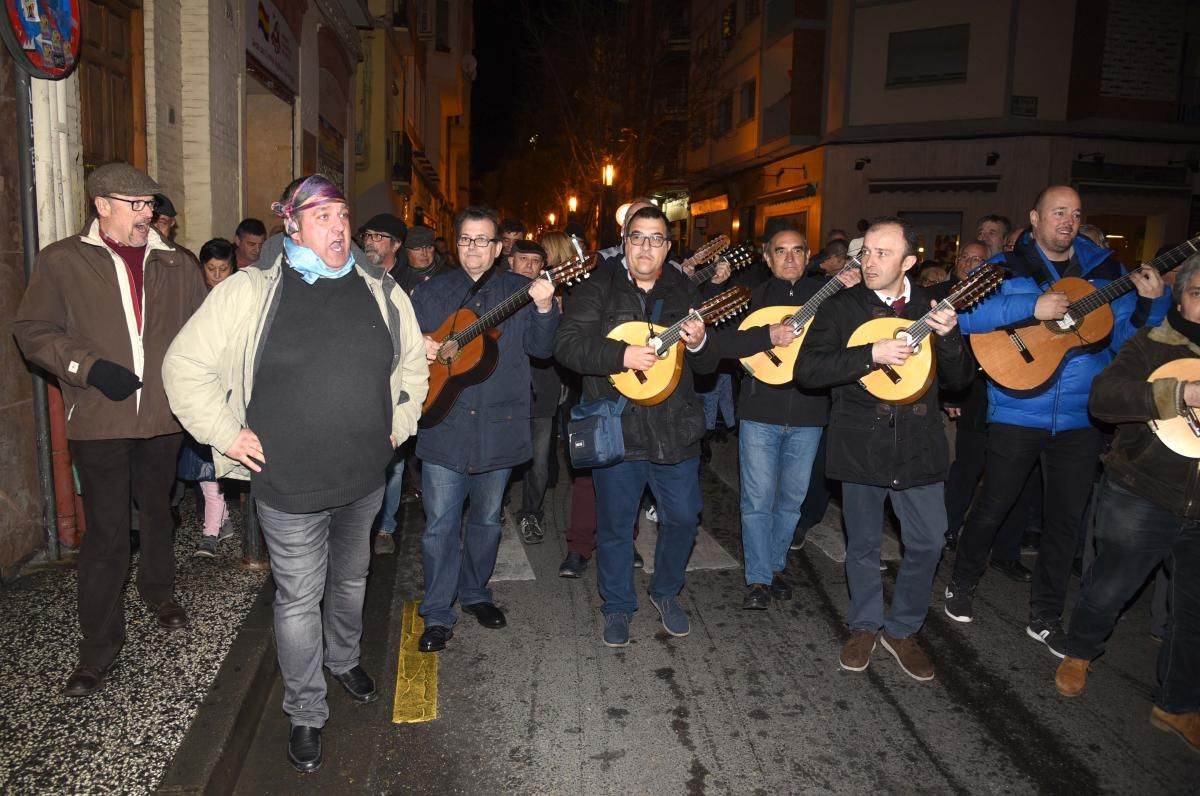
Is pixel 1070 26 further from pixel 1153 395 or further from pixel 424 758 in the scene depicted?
pixel 424 758

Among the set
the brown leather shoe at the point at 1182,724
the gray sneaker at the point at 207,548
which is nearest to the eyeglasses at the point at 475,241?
the gray sneaker at the point at 207,548

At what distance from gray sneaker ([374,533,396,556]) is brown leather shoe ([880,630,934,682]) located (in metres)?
3.61

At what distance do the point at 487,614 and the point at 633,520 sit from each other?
1061 mm

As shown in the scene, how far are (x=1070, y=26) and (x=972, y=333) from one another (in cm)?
2145

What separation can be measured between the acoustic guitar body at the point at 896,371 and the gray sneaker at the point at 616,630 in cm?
190

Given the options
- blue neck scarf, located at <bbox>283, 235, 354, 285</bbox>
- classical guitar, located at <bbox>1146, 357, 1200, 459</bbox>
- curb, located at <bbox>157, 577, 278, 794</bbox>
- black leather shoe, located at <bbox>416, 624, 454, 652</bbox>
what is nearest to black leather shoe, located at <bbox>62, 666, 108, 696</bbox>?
curb, located at <bbox>157, 577, 278, 794</bbox>

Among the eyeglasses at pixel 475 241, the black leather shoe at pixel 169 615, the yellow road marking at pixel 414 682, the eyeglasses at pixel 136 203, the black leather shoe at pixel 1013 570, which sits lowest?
the yellow road marking at pixel 414 682

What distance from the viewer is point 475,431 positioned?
461 centimetres

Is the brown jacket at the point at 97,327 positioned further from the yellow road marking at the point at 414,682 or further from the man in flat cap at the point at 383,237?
the man in flat cap at the point at 383,237

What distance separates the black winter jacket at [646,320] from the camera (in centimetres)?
450

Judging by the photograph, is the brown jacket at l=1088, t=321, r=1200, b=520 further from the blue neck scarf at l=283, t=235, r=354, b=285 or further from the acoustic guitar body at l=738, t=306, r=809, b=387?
the blue neck scarf at l=283, t=235, r=354, b=285

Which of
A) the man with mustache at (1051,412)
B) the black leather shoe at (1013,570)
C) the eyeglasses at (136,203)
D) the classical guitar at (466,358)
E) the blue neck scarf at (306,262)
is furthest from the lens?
the black leather shoe at (1013,570)

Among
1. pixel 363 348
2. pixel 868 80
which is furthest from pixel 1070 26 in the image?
pixel 363 348

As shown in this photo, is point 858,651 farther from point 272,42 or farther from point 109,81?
point 272,42
